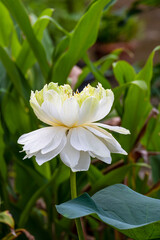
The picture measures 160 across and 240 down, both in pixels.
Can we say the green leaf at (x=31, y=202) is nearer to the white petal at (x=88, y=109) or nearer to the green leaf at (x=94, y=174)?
the green leaf at (x=94, y=174)

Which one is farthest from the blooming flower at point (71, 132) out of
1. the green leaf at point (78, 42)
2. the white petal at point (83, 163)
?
the green leaf at point (78, 42)

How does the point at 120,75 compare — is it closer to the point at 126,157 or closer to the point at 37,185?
the point at 126,157

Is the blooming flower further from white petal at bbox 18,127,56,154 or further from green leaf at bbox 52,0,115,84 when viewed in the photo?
green leaf at bbox 52,0,115,84

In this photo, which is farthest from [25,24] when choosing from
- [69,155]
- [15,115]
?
[69,155]

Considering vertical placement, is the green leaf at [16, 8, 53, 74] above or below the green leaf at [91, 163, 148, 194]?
above

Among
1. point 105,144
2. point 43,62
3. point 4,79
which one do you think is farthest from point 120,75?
point 105,144

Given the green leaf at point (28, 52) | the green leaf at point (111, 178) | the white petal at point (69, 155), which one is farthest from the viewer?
the green leaf at point (28, 52)

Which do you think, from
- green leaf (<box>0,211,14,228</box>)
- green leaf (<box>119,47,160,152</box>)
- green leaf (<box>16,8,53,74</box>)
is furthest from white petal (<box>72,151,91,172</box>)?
green leaf (<box>16,8,53,74</box>)
